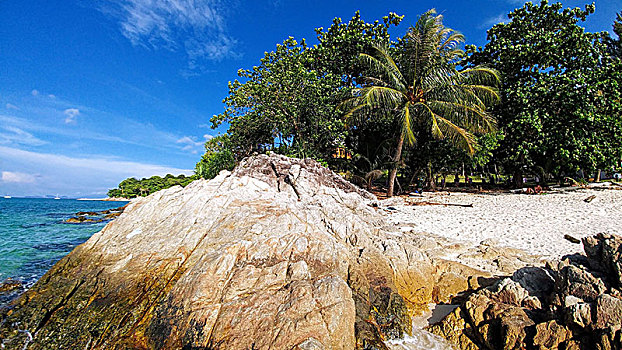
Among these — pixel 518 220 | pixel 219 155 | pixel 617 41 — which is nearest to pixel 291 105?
pixel 219 155

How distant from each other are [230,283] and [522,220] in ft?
34.8

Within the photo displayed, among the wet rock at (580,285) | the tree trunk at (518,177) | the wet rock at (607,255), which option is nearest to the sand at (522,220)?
the wet rock at (607,255)

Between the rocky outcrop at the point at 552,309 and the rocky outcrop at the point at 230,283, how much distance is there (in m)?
1.02

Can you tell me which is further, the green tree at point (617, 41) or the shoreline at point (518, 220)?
A: the green tree at point (617, 41)

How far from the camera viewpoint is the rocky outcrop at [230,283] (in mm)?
4965

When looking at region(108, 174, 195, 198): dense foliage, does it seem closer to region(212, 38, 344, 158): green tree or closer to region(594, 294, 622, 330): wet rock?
region(212, 38, 344, 158): green tree

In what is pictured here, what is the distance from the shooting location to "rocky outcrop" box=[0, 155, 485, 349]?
16.3 feet

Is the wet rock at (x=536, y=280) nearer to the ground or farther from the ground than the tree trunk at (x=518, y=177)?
nearer to the ground

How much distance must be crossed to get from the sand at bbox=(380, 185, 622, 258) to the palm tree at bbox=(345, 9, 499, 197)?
410cm

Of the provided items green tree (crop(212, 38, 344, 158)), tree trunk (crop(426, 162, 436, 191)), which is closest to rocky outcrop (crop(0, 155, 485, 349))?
green tree (crop(212, 38, 344, 158))

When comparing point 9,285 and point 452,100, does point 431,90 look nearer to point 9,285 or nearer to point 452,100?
point 452,100

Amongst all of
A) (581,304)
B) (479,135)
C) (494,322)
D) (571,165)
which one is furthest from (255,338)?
(571,165)

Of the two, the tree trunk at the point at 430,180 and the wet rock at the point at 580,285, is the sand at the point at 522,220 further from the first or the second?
the tree trunk at the point at 430,180

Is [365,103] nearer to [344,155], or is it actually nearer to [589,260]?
[344,155]
